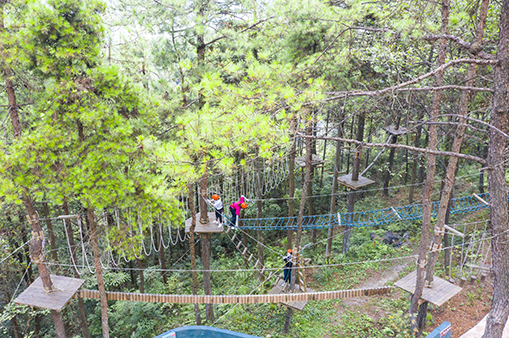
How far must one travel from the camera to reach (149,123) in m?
5.63

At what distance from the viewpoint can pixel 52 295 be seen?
588 cm

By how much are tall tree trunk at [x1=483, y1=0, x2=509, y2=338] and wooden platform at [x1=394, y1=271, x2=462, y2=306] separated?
213 cm

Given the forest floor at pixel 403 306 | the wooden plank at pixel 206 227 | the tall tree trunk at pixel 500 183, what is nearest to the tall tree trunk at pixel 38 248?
the wooden plank at pixel 206 227

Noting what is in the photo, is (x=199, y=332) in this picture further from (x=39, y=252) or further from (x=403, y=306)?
(x=403, y=306)

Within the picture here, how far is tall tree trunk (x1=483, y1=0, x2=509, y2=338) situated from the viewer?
4.01 meters

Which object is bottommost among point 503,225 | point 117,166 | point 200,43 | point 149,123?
point 503,225

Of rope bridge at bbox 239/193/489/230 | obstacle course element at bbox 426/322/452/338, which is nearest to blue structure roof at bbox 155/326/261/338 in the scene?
rope bridge at bbox 239/193/489/230

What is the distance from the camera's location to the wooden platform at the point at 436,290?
6.57 metres

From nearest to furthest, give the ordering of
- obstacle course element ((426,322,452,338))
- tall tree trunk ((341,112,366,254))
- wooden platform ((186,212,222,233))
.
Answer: obstacle course element ((426,322,452,338)) < wooden platform ((186,212,222,233)) < tall tree trunk ((341,112,366,254))

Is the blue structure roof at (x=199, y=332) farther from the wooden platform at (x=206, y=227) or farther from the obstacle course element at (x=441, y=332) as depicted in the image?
the obstacle course element at (x=441, y=332)

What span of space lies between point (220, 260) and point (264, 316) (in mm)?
3765

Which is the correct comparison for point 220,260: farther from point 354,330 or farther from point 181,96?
point 181,96

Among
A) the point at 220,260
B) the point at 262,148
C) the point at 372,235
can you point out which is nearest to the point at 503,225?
the point at 262,148

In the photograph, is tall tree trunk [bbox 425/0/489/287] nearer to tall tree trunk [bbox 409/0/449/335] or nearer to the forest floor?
tall tree trunk [bbox 409/0/449/335]
